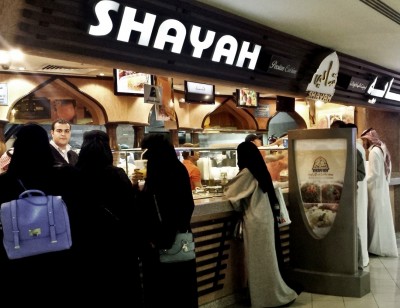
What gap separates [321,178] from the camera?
5164 millimetres

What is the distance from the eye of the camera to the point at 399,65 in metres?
8.12

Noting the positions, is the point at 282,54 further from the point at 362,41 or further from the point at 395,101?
the point at 395,101

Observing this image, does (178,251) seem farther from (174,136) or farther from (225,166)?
(174,136)

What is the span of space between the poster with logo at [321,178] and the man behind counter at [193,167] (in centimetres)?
174

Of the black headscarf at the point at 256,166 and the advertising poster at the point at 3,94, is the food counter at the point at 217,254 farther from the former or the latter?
the advertising poster at the point at 3,94

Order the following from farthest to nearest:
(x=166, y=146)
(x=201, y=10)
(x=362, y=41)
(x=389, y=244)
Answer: (x=389, y=244)
(x=362, y=41)
(x=201, y=10)
(x=166, y=146)

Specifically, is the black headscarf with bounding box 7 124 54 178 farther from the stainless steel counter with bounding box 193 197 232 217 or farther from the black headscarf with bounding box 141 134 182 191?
the stainless steel counter with bounding box 193 197 232 217

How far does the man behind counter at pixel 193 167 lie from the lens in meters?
6.69

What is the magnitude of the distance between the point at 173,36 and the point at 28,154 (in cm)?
216

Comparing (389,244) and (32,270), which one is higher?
(32,270)

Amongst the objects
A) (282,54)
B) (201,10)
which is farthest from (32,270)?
(282,54)

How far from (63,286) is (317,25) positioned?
4.22 metres

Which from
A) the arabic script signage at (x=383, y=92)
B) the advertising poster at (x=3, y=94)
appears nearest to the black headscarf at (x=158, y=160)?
the advertising poster at (x=3, y=94)

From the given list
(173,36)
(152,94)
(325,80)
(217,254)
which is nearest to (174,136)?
(325,80)
